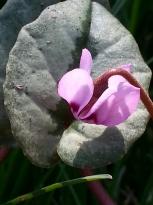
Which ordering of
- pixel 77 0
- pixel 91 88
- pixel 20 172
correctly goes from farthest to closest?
pixel 20 172, pixel 77 0, pixel 91 88

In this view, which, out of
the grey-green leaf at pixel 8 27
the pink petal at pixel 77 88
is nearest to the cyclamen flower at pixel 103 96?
the pink petal at pixel 77 88

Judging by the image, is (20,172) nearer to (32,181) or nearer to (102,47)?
(32,181)

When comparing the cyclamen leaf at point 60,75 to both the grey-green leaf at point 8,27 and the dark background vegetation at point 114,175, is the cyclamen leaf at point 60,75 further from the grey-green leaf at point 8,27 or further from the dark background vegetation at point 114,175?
the dark background vegetation at point 114,175

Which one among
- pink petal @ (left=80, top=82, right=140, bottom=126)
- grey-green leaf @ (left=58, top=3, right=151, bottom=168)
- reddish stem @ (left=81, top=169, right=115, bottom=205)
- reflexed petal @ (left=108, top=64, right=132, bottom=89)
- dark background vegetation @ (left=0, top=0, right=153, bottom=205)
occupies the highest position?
reflexed petal @ (left=108, top=64, right=132, bottom=89)

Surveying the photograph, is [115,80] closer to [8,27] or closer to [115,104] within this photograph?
[115,104]

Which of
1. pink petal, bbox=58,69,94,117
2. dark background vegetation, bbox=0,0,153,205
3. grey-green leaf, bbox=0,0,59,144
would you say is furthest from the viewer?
dark background vegetation, bbox=0,0,153,205

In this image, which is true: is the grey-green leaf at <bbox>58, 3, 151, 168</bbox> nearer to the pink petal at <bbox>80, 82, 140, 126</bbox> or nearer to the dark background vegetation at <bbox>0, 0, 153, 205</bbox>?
the pink petal at <bbox>80, 82, 140, 126</bbox>

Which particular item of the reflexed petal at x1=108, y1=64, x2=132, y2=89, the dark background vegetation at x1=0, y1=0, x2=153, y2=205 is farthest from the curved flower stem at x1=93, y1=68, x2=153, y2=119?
the dark background vegetation at x1=0, y1=0, x2=153, y2=205

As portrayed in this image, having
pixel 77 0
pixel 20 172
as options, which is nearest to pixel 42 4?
pixel 77 0
